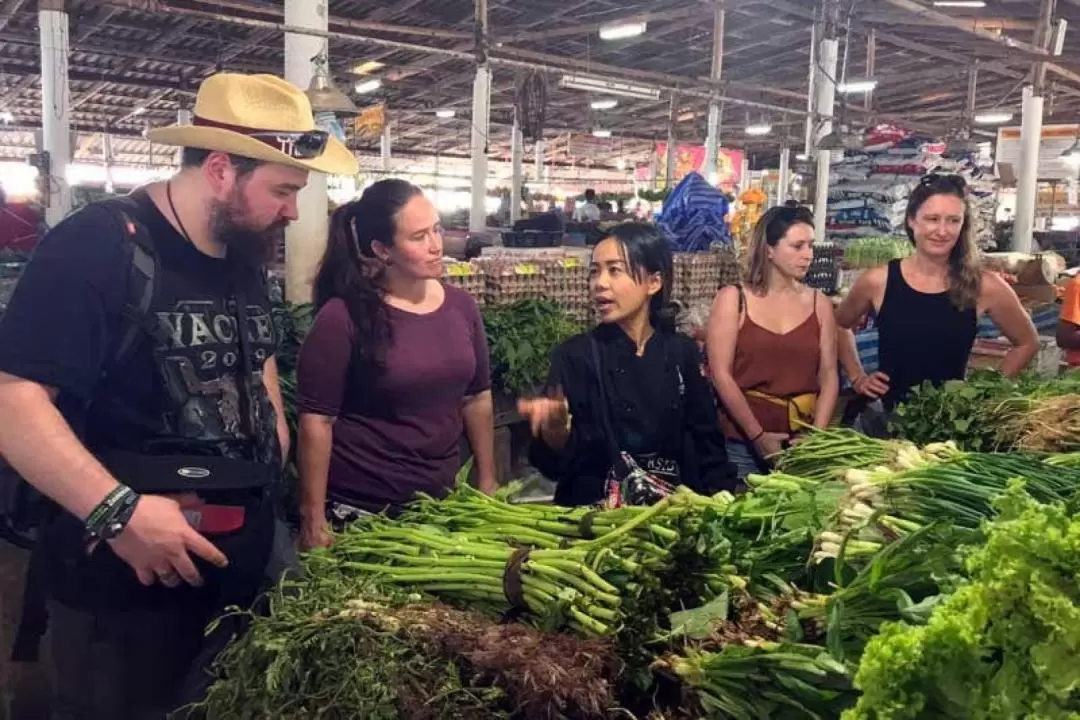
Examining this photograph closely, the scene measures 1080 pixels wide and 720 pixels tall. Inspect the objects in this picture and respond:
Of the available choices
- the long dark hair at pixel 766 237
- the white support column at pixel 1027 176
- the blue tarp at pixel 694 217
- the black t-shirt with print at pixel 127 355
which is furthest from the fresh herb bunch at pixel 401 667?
the white support column at pixel 1027 176

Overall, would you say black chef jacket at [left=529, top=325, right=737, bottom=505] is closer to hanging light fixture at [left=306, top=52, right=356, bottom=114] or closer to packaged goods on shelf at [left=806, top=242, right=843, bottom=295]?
hanging light fixture at [left=306, top=52, right=356, bottom=114]

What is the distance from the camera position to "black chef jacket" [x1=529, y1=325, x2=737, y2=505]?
109 inches

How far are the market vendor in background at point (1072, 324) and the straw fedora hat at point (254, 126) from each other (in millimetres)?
3630

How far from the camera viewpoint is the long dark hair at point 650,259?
2.81m

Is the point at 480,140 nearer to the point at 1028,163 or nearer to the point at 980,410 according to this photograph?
the point at 1028,163

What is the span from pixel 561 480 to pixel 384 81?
16.6m

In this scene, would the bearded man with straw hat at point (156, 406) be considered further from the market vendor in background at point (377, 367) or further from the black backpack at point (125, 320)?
the market vendor in background at point (377, 367)

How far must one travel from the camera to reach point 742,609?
4.75 ft

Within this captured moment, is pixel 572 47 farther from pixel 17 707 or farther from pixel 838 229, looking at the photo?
pixel 17 707

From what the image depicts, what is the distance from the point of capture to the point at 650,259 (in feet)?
9.34

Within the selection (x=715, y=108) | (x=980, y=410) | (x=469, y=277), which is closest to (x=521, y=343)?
(x=469, y=277)

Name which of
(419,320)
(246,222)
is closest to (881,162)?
(419,320)

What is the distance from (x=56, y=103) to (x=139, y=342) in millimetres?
8095

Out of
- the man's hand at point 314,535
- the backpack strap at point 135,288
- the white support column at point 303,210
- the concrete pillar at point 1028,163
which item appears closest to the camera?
the backpack strap at point 135,288
